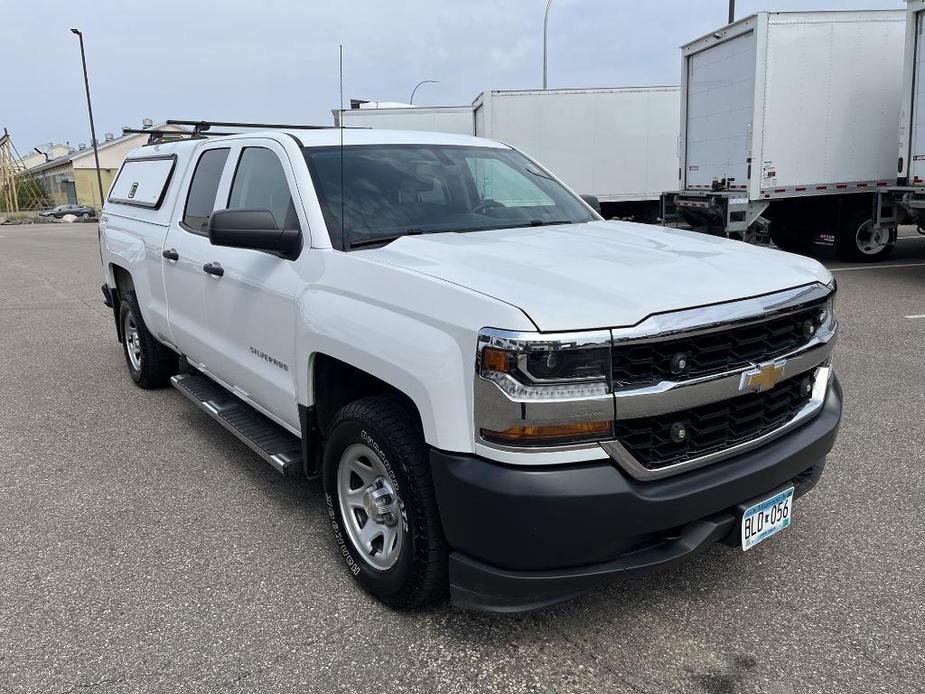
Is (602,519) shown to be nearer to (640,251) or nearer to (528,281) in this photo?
(528,281)

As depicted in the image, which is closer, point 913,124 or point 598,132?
point 913,124

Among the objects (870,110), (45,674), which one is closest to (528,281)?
(45,674)

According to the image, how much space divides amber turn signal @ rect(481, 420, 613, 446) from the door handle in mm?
2201

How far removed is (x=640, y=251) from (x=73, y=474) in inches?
135

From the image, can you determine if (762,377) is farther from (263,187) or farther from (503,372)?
(263,187)

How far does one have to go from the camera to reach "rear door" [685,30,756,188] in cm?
1148

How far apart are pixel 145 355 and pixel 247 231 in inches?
124

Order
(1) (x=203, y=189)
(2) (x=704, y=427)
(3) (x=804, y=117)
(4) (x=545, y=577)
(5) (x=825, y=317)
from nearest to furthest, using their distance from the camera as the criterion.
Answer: (4) (x=545, y=577)
(2) (x=704, y=427)
(5) (x=825, y=317)
(1) (x=203, y=189)
(3) (x=804, y=117)

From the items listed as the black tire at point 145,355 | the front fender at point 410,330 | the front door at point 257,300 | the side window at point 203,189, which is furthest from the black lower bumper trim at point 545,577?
the black tire at point 145,355

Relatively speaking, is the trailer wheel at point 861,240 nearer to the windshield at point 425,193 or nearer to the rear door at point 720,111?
the rear door at point 720,111

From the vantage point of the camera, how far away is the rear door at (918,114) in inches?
404

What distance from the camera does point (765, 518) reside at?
106 inches

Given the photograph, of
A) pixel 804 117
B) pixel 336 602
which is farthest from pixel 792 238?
pixel 336 602

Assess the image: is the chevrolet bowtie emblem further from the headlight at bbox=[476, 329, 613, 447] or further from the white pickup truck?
the headlight at bbox=[476, 329, 613, 447]
